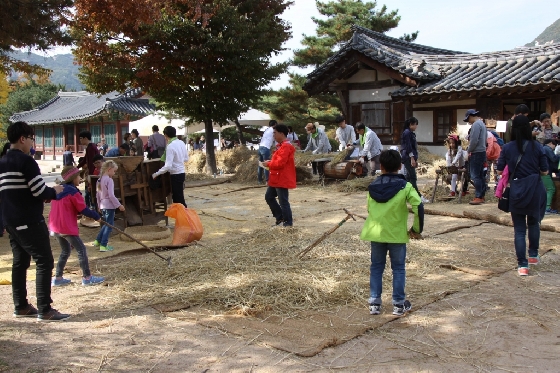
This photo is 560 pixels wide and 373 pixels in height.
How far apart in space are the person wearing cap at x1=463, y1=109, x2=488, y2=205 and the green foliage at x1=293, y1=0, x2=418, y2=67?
44.8 ft

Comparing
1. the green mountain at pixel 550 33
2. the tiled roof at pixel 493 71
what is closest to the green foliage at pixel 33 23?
the tiled roof at pixel 493 71

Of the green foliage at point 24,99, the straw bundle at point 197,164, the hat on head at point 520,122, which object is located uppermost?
the green foliage at point 24,99

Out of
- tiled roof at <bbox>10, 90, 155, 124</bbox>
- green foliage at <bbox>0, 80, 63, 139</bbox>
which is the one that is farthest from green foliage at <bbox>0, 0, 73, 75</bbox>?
green foliage at <bbox>0, 80, 63, 139</bbox>

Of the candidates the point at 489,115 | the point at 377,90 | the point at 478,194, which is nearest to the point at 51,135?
the point at 377,90

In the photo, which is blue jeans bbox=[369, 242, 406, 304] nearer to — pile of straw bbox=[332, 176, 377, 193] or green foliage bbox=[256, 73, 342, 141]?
pile of straw bbox=[332, 176, 377, 193]

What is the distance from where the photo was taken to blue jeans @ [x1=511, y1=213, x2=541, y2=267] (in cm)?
532

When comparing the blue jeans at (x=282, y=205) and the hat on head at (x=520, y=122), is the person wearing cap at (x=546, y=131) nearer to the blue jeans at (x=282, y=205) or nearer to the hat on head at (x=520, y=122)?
the hat on head at (x=520, y=122)

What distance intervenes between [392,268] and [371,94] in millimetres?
14100

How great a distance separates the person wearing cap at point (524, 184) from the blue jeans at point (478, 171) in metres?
4.10

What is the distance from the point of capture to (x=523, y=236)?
5355mm

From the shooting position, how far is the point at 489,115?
14.5 m

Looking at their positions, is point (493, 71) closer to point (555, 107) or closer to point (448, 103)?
point (448, 103)

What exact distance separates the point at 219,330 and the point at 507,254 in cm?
380

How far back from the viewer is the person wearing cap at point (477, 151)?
30.8ft
